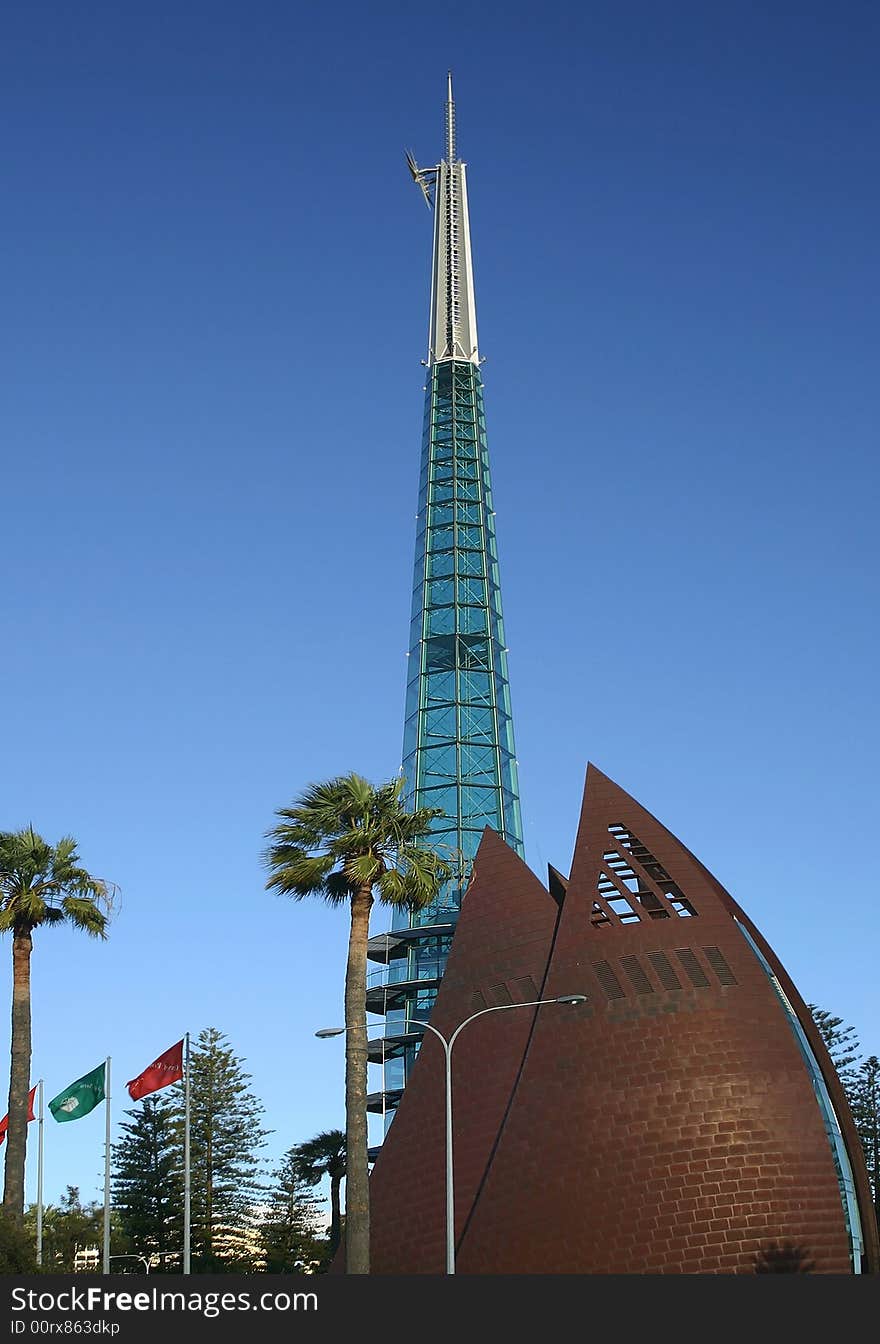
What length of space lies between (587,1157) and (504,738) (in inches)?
1788

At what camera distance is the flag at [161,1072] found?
4450cm

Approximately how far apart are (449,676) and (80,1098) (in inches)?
1646

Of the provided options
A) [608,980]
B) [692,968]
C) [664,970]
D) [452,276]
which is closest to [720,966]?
[692,968]

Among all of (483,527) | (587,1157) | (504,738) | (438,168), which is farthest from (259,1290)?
(438,168)

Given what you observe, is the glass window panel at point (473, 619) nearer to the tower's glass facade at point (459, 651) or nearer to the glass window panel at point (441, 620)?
the tower's glass facade at point (459, 651)

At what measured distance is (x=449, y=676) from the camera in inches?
3327

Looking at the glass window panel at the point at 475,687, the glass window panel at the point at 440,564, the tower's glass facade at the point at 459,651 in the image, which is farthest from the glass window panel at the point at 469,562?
the glass window panel at the point at 475,687

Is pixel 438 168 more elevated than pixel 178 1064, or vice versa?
pixel 438 168

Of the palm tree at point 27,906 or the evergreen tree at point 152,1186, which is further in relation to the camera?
the evergreen tree at point 152,1186

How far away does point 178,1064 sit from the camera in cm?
4450

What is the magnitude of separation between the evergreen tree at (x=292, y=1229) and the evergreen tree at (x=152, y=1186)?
196 inches

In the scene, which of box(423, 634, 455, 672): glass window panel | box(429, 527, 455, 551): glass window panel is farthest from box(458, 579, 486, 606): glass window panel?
box(423, 634, 455, 672): glass window panel

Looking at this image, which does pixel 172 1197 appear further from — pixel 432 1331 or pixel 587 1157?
pixel 432 1331

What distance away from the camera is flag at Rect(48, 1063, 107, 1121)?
46.2 m
